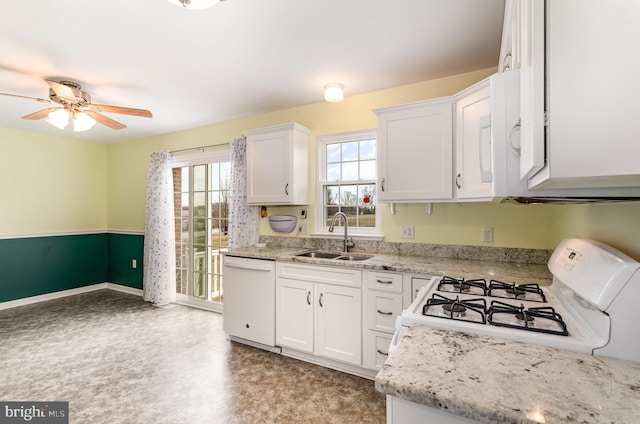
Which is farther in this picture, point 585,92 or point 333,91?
point 333,91

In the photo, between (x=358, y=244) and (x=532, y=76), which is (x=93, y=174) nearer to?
(x=358, y=244)

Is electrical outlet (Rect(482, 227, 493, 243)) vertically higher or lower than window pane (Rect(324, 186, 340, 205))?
lower

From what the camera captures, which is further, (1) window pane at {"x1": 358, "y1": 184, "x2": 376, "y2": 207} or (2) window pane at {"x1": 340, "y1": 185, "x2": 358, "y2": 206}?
(2) window pane at {"x1": 340, "y1": 185, "x2": 358, "y2": 206}

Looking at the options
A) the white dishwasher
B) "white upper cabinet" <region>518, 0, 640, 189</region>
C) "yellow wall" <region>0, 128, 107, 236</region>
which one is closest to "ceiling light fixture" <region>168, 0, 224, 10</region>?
"white upper cabinet" <region>518, 0, 640, 189</region>

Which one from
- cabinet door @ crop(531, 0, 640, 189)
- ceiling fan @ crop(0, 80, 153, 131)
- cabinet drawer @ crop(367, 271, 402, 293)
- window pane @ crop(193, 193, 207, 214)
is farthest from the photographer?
window pane @ crop(193, 193, 207, 214)

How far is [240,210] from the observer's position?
12.0 ft

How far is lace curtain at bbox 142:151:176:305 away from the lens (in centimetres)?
443

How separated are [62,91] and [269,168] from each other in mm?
1884

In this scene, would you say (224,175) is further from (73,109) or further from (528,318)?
(528,318)

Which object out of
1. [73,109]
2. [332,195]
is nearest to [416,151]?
[332,195]

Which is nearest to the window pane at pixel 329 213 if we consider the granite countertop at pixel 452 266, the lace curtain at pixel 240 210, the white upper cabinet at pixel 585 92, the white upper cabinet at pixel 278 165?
the white upper cabinet at pixel 278 165

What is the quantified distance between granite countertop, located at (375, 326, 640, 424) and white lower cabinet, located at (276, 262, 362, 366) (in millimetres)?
1522

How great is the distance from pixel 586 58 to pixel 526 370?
2.50ft

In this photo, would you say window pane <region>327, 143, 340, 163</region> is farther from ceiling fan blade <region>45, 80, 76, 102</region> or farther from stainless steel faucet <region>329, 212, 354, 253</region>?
ceiling fan blade <region>45, 80, 76, 102</region>
